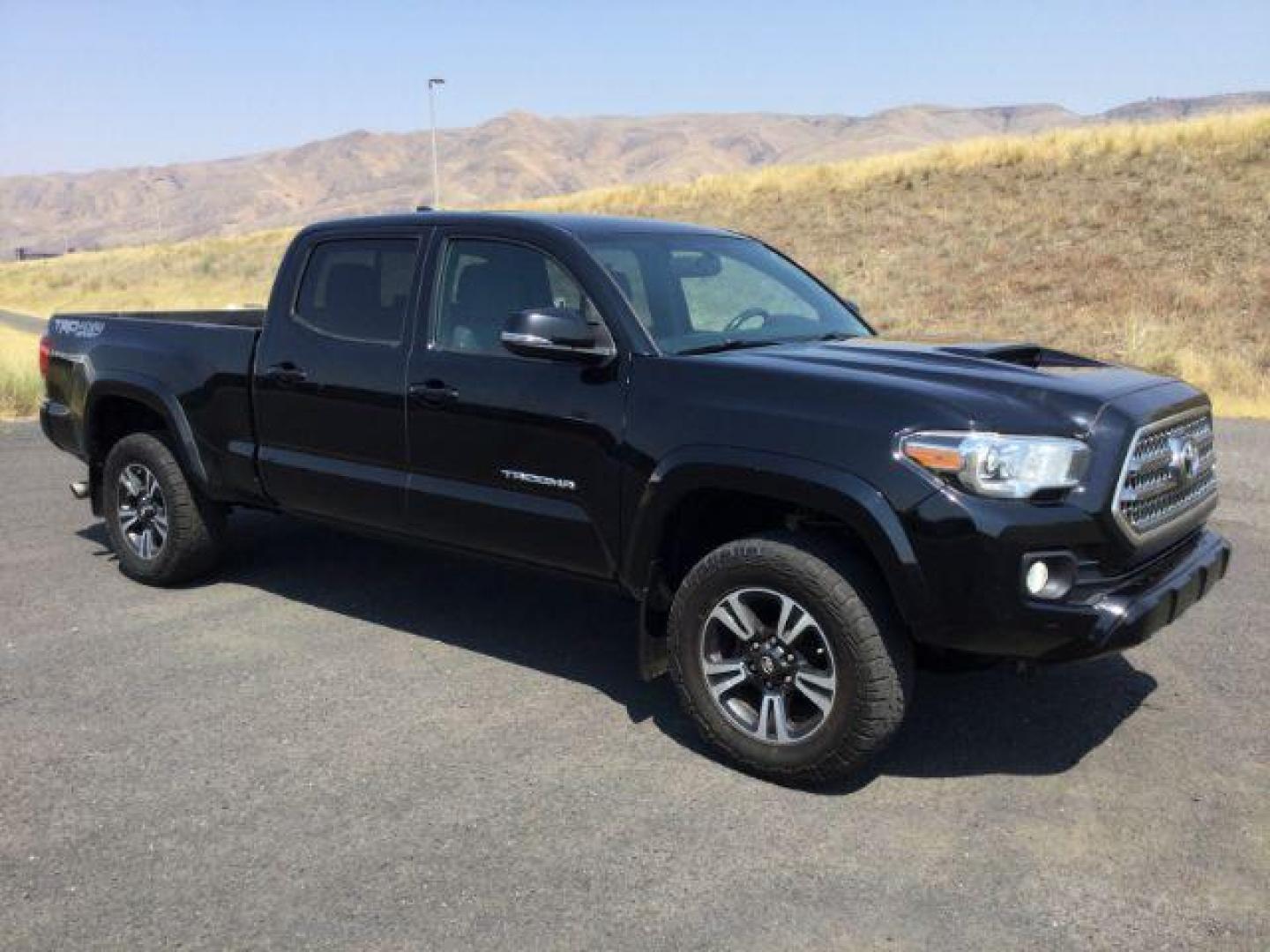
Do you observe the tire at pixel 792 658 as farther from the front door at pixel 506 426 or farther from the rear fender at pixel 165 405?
the rear fender at pixel 165 405

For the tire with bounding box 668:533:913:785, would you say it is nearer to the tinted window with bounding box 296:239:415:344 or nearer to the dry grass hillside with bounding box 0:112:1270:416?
the tinted window with bounding box 296:239:415:344

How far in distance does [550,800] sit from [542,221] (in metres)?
2.31

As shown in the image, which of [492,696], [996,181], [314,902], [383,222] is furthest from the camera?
[996,181]

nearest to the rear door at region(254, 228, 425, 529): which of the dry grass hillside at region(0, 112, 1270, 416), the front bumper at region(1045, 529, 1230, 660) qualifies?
the front bumper at region(1045, 529, 1230, 660)

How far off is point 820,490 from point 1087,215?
25.3 m

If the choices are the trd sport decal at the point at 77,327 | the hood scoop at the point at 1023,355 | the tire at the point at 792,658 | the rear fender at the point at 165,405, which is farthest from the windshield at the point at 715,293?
the trd sport decal at the point at 77,327

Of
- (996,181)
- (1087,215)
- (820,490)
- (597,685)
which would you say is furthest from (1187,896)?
(996,181)

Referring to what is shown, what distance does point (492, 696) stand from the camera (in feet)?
15.6

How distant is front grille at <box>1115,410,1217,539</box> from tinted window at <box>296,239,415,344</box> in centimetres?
295

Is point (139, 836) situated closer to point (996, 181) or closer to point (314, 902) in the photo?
point (314, 902)

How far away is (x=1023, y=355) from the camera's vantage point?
439 cm

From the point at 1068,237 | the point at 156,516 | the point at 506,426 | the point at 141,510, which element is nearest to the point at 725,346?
the point at 506,426

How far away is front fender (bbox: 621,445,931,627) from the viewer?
363 cm

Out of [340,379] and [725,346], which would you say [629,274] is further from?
[340,379]
